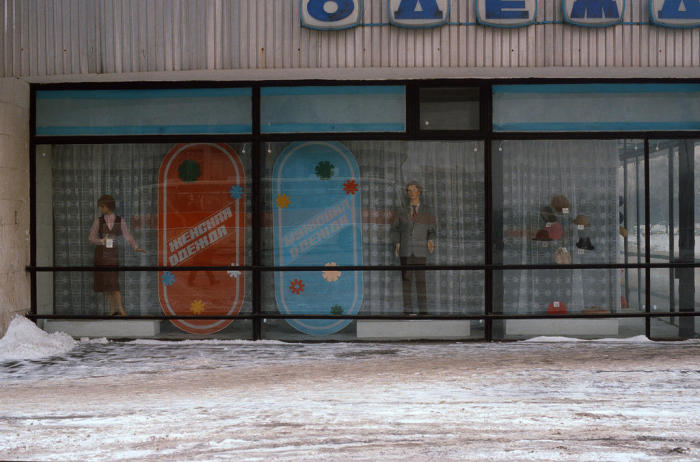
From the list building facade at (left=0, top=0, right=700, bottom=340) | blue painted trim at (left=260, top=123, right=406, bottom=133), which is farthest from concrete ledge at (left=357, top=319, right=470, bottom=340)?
blue painted trim at (left=260, top=123, right=406, bottom=133)

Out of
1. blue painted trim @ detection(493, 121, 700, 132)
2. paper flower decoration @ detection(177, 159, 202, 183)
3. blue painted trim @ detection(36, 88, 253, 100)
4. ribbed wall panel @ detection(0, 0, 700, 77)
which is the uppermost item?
ribbed wall panel @ detection(0, 0, 700, 77)

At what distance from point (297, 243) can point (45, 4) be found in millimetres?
4338

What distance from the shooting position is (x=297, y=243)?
8.34m

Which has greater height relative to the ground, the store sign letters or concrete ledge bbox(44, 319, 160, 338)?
the store sign letters

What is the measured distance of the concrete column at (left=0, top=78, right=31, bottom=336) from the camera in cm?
781

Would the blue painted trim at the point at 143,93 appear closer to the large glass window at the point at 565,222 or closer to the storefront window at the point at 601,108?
the storefront window at the point at 601,108

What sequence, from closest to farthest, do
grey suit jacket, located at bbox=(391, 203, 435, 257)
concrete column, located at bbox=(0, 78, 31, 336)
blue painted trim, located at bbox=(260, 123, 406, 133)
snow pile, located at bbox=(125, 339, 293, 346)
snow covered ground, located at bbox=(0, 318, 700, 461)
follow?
snow covered ground, located at bbox=(0, 318, 700, 461)
concrete column, located at bbox=(0, 78, 31, 336)
snow pile, located at bbox=(125, 339, 293, 346)
blue painted trim, located at bbox=(260, 123, 406, 133)
grey suit jacket, located at bbox=(391, 203, 435, 257)

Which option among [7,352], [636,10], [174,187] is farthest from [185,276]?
[636,10]

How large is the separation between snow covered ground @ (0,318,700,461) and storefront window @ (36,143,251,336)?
66cm

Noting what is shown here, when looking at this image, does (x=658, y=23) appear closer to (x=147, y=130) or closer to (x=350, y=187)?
(x=350, y=187)

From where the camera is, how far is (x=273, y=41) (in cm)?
771

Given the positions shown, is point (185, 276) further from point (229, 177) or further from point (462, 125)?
point (462, 125)

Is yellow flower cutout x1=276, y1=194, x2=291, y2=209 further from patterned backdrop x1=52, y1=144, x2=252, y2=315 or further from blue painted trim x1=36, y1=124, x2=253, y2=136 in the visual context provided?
blue painted trim x1=36, y1=124, x2=253, y2=136

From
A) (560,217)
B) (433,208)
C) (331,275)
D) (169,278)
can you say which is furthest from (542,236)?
(169,278)
